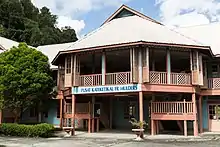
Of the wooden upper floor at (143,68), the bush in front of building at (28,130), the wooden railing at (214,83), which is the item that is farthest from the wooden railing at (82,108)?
the wooden railing at (214,83)

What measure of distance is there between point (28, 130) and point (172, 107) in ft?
31.0

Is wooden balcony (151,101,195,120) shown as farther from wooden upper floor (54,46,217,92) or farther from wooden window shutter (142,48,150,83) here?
wooden window shutter (142,48,150,83)

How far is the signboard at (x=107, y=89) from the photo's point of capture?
18.5m

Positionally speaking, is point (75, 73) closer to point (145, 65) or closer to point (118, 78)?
point (118, 78)

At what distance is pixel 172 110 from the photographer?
18922 millimetres

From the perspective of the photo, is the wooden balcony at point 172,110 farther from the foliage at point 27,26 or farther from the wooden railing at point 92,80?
the foliage at point 27,26

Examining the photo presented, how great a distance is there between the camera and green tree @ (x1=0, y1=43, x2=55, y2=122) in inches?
808

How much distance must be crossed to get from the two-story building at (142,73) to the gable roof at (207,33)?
1533 millimetres

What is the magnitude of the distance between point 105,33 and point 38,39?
31.6m

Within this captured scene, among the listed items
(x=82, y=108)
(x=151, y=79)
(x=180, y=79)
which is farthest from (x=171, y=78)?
(x=82, y=108)

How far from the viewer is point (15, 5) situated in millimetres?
57281

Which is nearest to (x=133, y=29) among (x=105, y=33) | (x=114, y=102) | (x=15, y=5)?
(x=105, y=33)

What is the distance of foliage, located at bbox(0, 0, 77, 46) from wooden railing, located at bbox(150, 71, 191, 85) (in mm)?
34804

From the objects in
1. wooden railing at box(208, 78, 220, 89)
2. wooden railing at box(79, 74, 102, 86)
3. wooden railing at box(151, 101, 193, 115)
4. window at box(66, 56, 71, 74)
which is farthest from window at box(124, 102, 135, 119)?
window at box(66, 56, 71, 74)
